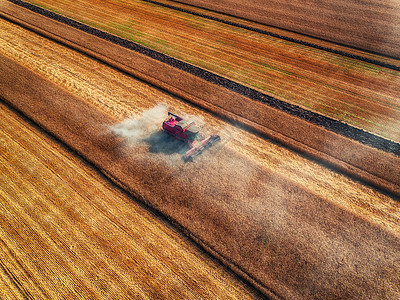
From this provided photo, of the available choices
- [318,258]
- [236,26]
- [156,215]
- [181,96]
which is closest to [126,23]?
[236,26]

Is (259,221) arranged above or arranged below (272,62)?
below

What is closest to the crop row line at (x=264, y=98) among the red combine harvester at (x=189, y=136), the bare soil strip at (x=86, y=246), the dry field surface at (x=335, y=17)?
the red combine harvester at (x=189, y=136)

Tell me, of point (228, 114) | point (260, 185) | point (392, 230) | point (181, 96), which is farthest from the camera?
point (181, 96)

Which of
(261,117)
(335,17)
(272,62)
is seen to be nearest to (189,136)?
(261,117)

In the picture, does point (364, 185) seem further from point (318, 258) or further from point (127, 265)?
point (127, 265)

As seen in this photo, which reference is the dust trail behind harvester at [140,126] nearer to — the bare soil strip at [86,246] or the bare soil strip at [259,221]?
the bare soil strip at [259,221]

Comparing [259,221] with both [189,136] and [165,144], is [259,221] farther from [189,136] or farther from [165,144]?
[165,144]
